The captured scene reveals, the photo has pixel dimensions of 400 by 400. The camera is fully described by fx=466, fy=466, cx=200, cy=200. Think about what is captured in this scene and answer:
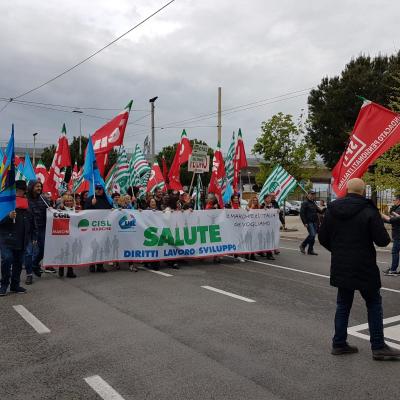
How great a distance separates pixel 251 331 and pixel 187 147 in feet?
33.0

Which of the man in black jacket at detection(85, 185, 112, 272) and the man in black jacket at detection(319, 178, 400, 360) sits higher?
the man in black jacket at detection(85, 185, 112, 272)

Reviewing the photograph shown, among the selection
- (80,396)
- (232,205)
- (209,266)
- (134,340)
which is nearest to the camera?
(80,396)

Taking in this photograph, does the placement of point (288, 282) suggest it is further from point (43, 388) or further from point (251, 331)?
point (43, 388)

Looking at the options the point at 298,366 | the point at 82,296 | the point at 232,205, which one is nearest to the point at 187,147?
the point at 232,205

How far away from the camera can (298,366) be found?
441 centimetres

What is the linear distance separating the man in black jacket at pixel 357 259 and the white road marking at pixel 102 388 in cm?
227

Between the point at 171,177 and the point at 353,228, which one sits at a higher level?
the point at 171,177

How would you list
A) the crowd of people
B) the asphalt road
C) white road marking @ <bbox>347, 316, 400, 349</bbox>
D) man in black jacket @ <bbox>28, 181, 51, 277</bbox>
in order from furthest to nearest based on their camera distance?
man in black jacket @ <bbox>28, 181, 51, 277</bbox> → the crowd of people → white road marking @ <bbox>347, 316, 400, 349</bbox> → the asphalt road

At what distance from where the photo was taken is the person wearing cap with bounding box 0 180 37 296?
7500 mm

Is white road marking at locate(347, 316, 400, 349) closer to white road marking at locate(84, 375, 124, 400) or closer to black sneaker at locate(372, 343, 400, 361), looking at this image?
black sneaker at locate(372, 343, 400, 361)

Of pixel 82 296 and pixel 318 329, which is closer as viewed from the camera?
pixel 318 329

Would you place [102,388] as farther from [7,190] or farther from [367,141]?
[367,141]

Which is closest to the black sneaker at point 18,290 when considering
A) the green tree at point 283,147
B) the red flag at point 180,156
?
the red flag at point 180,156

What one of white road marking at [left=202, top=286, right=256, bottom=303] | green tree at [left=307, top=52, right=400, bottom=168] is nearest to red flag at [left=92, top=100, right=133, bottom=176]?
white road marking at [left=202, top=286, right=256, bottom=303]
